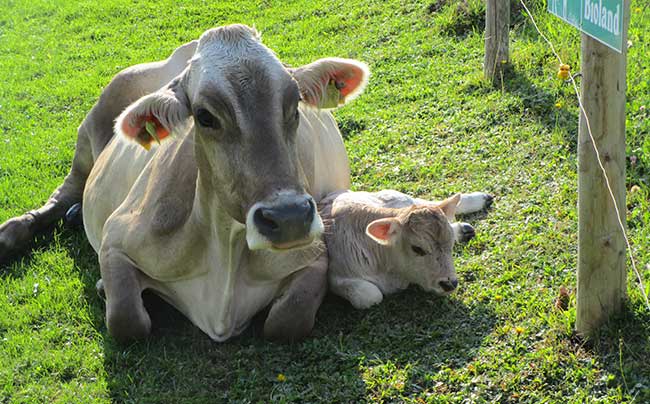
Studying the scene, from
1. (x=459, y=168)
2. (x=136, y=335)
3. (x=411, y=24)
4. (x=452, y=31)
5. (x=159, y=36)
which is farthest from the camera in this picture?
(x=159, y=36)

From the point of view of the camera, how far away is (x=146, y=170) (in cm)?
665

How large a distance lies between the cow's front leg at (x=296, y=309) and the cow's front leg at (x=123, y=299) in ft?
2.78

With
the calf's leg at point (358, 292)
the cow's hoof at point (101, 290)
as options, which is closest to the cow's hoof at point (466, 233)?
the calf's leg at point (358, 292)

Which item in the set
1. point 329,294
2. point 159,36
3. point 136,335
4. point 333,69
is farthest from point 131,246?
point 159,36

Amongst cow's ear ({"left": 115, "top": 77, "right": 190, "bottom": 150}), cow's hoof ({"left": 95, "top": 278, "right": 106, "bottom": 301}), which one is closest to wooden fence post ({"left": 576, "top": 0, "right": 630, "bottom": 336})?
cow's ear ({"left": 115, "top": 77, "right": 190, "bottom": 150})

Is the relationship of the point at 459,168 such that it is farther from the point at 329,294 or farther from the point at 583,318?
the point at 583,318

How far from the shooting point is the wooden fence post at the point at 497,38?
30.6 feet

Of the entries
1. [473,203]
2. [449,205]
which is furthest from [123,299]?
[473,203]

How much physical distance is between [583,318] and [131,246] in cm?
303

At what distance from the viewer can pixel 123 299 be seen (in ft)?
19.6

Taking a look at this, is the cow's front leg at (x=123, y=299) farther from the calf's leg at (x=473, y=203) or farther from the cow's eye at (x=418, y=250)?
the calf's leg at (x=473, y=203)

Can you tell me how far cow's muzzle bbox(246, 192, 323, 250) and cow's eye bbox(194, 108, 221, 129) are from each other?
61 centimetres

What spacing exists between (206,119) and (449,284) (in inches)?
76.9

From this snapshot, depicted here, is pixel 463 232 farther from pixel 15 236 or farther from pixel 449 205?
pixel 15 236
